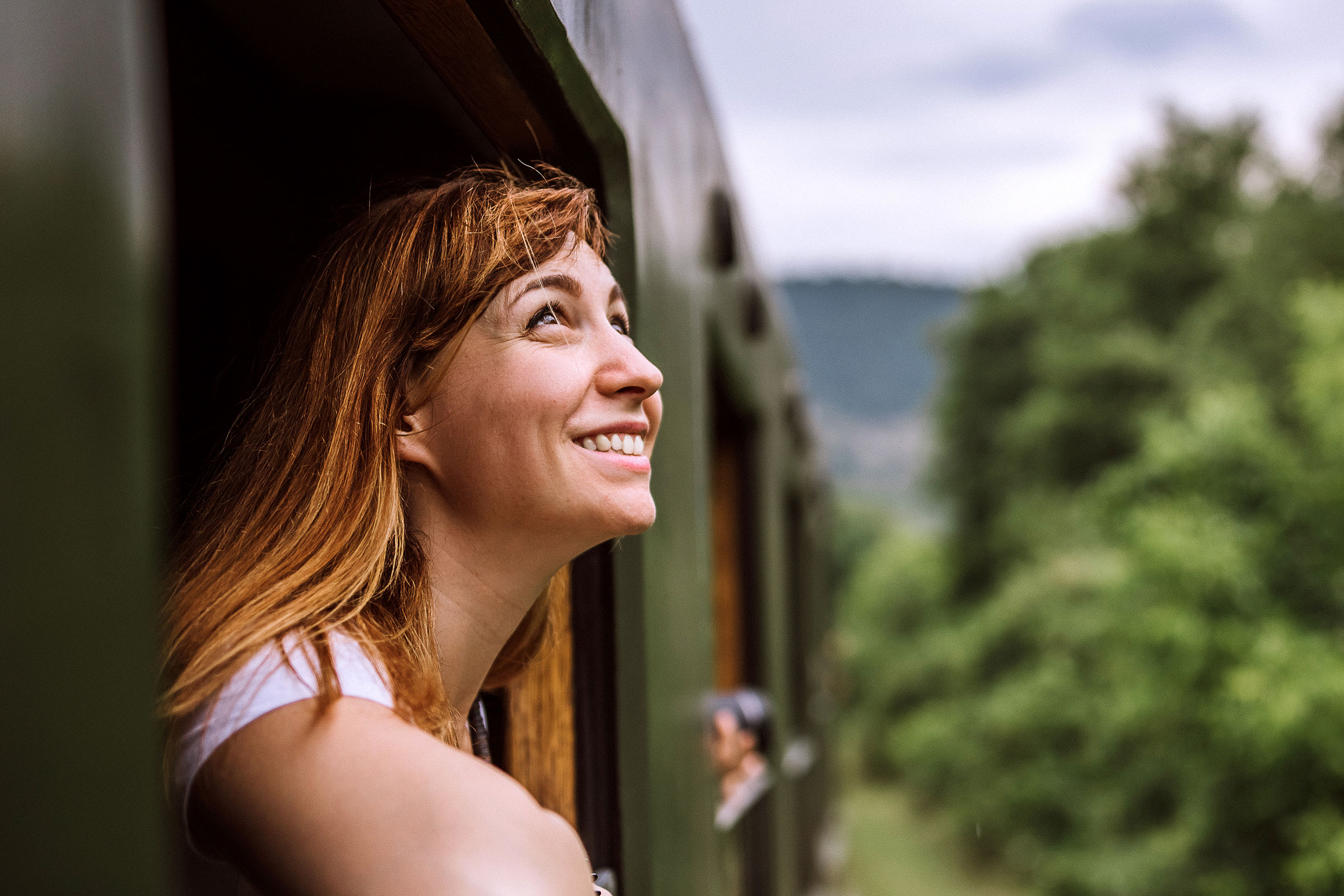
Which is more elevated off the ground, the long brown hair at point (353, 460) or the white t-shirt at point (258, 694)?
the long brown hair at point (353, 460)

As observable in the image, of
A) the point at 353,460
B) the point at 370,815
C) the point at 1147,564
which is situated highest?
the point at 353,460

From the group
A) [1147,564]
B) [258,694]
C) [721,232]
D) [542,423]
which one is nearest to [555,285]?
[542,423]

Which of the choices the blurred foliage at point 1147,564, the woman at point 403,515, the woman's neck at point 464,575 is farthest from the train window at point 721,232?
the blurred foliage at point 1147,564

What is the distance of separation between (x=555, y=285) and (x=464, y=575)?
A: 1.11ft

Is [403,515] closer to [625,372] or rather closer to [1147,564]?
[625,372]

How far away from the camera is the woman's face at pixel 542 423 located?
120 centimetres

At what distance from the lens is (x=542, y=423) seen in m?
1.21

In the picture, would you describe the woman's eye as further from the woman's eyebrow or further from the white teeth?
the white teeth

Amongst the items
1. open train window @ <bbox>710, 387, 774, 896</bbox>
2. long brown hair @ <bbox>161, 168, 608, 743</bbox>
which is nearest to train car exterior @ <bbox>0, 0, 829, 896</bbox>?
long brown hair @ <bbox>161, 168, 608, 743</bbox>

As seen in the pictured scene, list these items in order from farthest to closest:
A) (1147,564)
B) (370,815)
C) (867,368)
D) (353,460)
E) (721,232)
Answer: (867,368), (1147,564), (721,232), (353,460), (370,815)

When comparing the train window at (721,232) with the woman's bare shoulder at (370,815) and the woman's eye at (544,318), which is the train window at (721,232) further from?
the woman's bare shoulder at (370,815)

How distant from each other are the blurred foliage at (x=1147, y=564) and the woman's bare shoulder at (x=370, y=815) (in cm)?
828

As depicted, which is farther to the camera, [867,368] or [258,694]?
[867,368]

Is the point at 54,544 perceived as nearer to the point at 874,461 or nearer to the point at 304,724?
the point at 304,724
